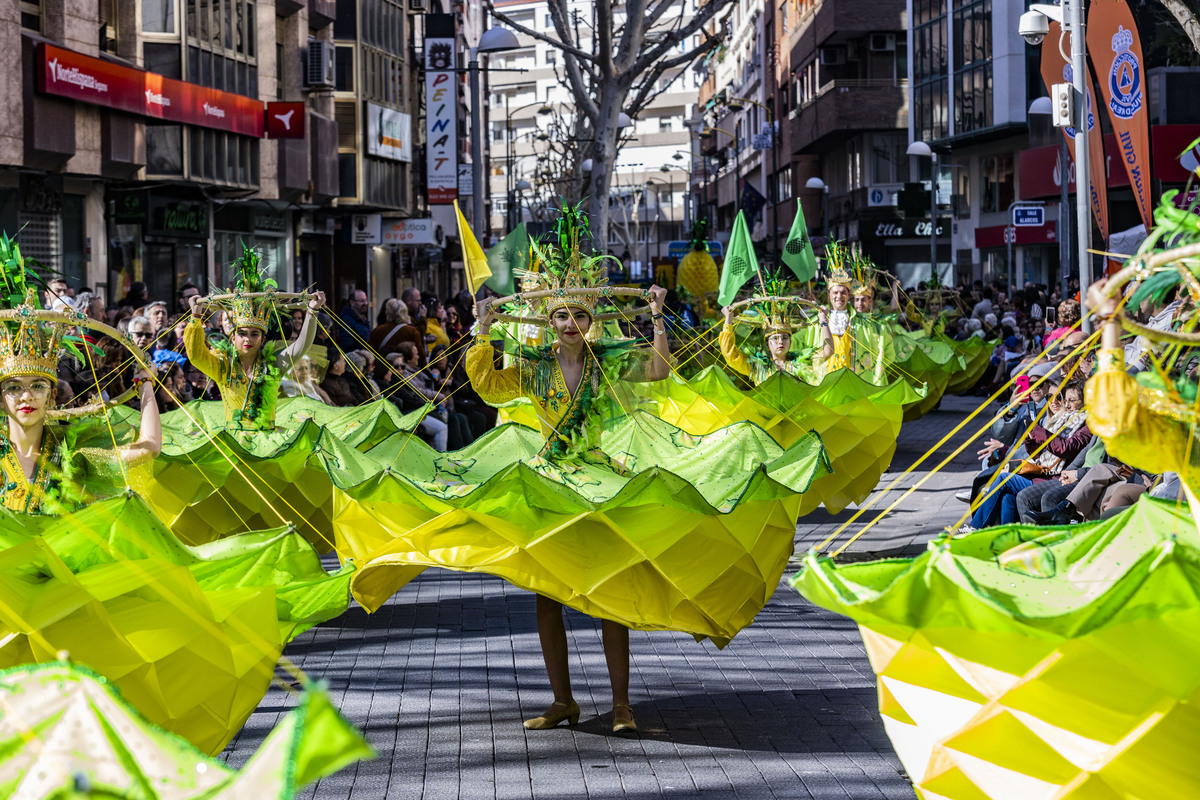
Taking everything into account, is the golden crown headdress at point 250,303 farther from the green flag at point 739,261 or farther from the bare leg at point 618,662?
the green flag at point 739,261

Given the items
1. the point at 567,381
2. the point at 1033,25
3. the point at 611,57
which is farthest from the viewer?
the point at 611,57

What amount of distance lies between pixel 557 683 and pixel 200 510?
2.93 metres

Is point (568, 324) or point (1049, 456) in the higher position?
point (568, 324)

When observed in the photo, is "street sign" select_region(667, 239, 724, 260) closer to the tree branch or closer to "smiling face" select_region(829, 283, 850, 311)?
the tree branch

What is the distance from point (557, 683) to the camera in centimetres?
604

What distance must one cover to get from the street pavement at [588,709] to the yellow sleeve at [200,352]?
1.70m

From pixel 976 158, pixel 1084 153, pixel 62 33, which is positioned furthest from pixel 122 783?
pixel 976 158

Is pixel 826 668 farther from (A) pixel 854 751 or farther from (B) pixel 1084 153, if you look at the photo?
(B) pixel 1084 153

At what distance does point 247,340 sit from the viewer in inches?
352

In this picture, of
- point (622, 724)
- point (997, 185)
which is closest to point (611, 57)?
point (997, 185)

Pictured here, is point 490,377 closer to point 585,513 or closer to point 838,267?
point 585,513

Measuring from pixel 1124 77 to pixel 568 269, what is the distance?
27.4ft

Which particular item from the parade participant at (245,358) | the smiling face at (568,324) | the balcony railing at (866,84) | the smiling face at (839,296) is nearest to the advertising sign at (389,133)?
the balcony railing at (866,84)

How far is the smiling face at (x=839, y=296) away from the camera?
42.3 ft
